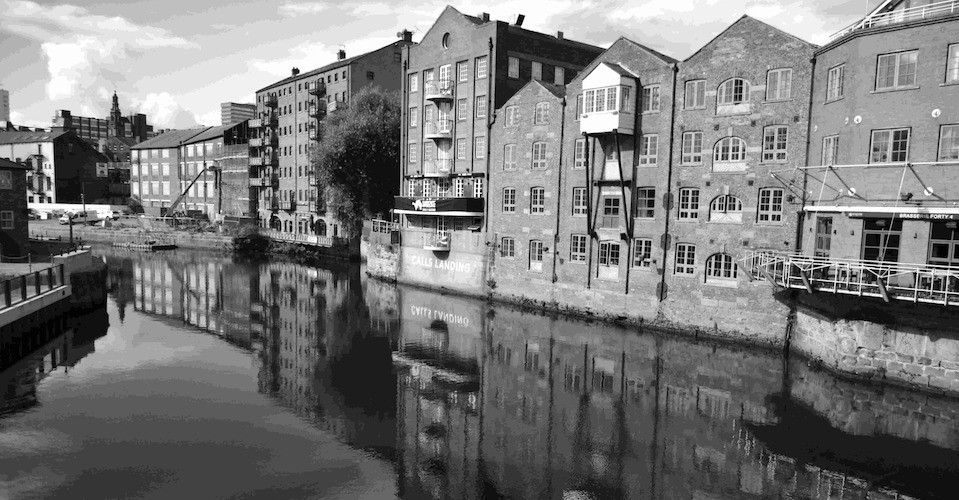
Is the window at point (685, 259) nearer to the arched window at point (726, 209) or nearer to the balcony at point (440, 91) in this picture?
the arched window at point (726, 209)

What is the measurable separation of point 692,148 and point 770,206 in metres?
5.04

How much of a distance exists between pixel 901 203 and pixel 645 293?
13482mm

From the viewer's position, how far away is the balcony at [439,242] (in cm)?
4666

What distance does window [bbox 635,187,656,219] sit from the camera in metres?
35.0

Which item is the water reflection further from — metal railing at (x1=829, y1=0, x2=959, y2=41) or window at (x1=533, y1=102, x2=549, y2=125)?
metal railing at (x1=829, y1=0, x2=959, y2=41)

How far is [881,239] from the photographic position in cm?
2517

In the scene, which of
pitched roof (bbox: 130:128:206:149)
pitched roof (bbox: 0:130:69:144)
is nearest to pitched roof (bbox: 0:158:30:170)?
pitched roof (bbox: 130:128:206:149)

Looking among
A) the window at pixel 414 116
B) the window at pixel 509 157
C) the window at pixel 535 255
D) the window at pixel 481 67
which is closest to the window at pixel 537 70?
the window at pixel 481 67

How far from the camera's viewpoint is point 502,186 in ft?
142

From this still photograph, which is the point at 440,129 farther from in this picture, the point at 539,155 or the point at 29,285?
the point at 29,285

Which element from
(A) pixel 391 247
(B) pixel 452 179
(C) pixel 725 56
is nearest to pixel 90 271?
(A) pixel 391 247

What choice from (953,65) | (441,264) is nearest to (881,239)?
(953,65)

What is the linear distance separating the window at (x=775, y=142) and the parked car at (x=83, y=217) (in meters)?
95.3

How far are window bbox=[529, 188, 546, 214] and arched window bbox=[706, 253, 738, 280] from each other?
11551 mm
